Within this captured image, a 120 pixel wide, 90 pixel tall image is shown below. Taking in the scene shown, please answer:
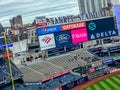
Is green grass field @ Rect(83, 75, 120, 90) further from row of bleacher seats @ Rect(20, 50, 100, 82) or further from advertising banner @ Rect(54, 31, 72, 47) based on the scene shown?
advertising banner @ Rect(54, 31, 72, 47)

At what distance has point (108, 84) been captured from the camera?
41031 mm

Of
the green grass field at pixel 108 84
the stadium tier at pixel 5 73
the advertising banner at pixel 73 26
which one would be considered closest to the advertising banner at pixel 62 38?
the advertising banner at pixel 73 26

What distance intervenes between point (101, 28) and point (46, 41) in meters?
10.4

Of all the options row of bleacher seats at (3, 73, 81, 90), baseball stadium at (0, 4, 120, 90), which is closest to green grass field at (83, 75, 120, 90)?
baseball stadium at (0, 4, 120, 90)

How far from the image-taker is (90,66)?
1954 inches

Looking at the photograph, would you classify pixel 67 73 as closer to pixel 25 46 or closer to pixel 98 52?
pixel 98 52

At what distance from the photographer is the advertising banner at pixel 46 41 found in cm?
4919

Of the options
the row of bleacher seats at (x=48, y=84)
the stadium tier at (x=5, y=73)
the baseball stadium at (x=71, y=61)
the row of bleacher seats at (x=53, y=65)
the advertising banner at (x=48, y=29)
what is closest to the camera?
the stadium tier at (x=5, y=73)

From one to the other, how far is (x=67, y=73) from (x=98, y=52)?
11.0 m

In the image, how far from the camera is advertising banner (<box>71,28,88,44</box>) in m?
51.2

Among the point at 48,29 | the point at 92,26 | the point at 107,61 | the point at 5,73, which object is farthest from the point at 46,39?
the point at 107,61

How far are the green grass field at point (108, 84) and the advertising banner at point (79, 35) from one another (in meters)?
9.87

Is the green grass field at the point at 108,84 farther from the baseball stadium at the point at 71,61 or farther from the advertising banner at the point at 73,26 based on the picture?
the advertising banner at the point at 73,26

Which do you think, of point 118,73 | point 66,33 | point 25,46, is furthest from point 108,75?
point 25,46
